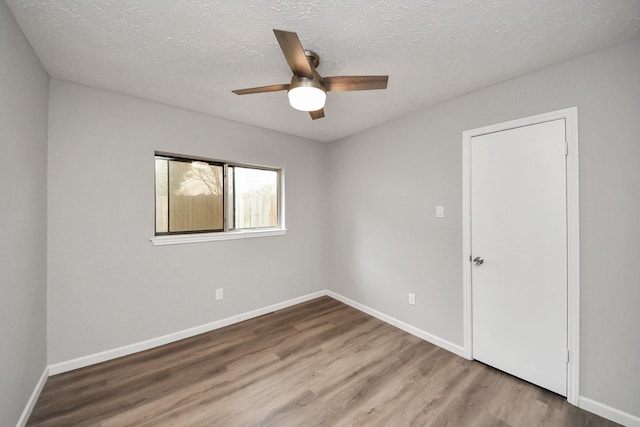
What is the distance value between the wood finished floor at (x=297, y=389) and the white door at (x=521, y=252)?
0.71 ft

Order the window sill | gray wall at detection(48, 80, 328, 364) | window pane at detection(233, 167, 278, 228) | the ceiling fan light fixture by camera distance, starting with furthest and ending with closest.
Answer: window pane at detection(233, 167, 278, 228) < the window sill < gray wall at detection(48, 80, 328, 364) < the ceiling fan light fixture

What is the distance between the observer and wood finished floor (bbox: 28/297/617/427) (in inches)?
63.3

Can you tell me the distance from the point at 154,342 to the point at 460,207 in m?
3.31

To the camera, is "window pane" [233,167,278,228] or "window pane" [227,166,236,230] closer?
"window pane" [227,166,236,230]

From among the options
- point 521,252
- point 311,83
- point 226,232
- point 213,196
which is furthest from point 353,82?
Answer: point 226,232

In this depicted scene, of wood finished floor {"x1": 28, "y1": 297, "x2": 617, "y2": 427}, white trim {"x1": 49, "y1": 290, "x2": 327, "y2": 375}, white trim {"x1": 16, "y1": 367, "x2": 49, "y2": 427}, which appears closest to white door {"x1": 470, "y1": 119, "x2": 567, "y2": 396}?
wood finished floor {"x1": 28, "y1": 297, "x2": 617, "y2": 427}

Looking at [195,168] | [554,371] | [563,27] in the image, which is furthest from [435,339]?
[195,168]

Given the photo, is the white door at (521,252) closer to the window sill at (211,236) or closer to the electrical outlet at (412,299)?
the electrical outlet at (412,299)

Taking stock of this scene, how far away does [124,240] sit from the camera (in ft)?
7.48

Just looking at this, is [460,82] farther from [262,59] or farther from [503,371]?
[503,371]

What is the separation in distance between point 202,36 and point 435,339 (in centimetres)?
324

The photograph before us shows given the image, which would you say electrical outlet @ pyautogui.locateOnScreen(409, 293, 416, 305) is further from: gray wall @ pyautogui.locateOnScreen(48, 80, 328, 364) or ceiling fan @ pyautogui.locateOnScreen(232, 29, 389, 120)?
ceiling fan @ pyautogui.locateOnScreen(232, 29, 389, 120)

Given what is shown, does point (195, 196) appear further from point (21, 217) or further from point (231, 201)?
point (21, 217)

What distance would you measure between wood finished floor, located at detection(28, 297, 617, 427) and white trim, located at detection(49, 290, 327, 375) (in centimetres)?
7
